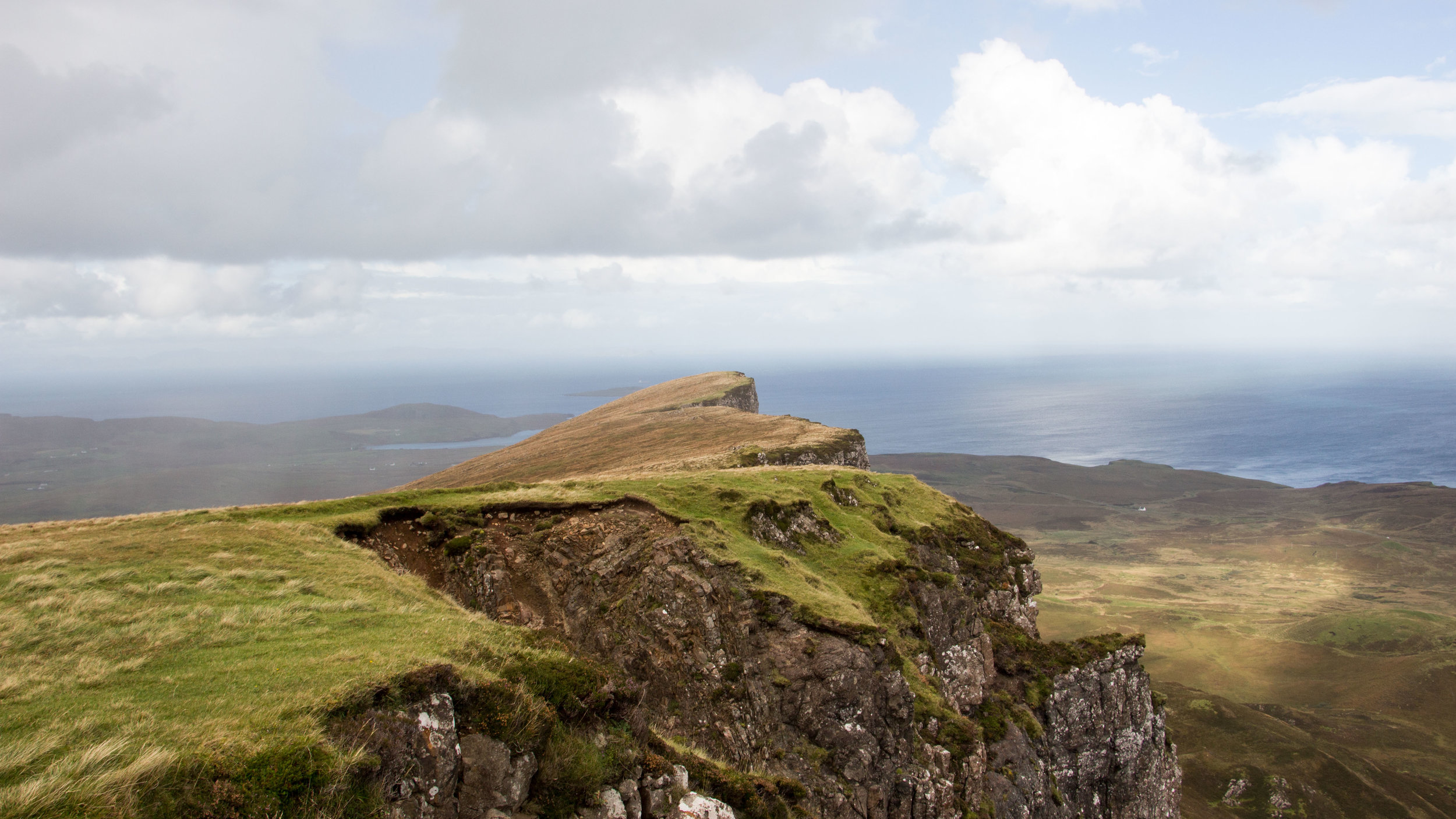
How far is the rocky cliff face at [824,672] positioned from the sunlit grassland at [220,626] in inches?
45.4

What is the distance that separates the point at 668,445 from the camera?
5725 cm

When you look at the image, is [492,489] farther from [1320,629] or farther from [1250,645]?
[1320,629]

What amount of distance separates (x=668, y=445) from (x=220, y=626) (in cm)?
4449

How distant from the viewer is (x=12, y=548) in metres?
16.6

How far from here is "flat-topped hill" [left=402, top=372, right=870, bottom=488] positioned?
44.9m

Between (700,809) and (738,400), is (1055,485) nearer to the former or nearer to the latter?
(738,400)

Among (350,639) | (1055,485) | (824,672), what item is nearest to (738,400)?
(824,672)

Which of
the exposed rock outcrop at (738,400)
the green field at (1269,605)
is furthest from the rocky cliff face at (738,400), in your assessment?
the green field at (1269,605)

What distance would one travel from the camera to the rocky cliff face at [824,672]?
1931cm

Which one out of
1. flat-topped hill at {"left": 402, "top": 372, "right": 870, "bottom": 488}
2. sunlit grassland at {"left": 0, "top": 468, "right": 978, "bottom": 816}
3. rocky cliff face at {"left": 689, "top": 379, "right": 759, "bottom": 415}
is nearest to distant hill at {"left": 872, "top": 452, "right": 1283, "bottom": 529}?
rocky cliff face at {"left": 689, "top": 379, "right": 759, "bottom": 415}

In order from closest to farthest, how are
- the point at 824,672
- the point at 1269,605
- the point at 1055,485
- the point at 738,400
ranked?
the point at 824,672 → the point at 738,400 → the point at 1269,605 → the point at 1055,485

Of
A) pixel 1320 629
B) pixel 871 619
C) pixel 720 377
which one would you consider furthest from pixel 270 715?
pixel 1320 629

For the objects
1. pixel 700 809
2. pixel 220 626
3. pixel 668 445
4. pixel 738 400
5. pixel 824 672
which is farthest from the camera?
pixel 738 400

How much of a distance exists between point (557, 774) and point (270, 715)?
387cm
